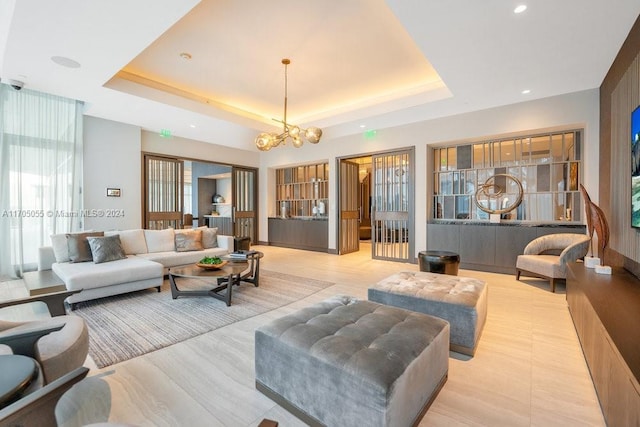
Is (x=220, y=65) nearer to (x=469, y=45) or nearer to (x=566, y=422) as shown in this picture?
(x=469, y=45)

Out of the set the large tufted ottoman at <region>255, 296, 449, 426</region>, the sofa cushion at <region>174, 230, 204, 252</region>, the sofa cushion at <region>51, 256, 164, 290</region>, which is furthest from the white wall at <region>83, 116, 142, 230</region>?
the large tufted ottoman at <region>255, 296, 449, 426</region>

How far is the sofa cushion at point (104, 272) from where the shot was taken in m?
3.37

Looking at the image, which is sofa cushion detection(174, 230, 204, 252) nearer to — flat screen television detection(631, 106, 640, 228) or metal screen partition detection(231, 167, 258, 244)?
metal screen partition detection(231, 167, 258, 244)

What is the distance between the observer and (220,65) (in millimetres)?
4453

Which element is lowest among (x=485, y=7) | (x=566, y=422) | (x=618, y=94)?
(x=566, y=422)

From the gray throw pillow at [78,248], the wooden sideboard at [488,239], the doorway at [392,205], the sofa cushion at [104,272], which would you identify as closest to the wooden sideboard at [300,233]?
the doorway at [392,205]

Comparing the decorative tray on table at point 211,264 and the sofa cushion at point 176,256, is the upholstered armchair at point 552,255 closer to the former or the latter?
the decorative tray on table at point 211,264

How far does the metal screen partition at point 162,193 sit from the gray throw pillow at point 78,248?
247 centimetres

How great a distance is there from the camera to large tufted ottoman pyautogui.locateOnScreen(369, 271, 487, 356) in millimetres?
2348

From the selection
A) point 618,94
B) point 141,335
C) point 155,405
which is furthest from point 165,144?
point 618,94

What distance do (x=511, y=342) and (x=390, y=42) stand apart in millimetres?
3724

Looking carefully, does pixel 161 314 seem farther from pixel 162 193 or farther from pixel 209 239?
pixel 162 193

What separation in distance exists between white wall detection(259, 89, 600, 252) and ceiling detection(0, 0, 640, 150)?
20 cm

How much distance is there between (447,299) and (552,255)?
133 inches
